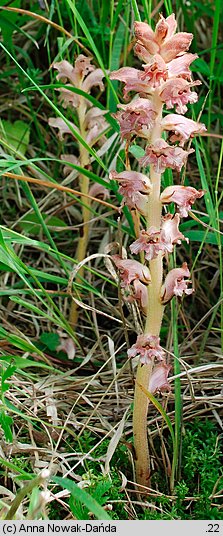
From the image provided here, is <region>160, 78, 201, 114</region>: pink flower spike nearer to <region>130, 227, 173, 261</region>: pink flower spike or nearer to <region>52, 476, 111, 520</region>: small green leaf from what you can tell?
<region>130, 227, 173, 261</region>: pink flower spike

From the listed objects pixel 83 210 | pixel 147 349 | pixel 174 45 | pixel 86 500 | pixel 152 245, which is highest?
pixel 174 45

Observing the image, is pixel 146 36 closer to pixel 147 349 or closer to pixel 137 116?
pixel 137 116

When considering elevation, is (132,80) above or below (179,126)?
above

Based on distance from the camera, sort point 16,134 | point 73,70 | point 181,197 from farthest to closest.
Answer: point 16,134
point 73,70
point 181,197

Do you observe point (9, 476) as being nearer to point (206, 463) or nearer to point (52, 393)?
point (52, 393)

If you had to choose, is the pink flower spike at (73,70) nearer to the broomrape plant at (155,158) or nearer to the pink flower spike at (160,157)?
the broomrape plant at (155,158)

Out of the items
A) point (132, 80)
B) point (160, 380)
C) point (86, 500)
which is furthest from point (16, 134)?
point (86, 500)

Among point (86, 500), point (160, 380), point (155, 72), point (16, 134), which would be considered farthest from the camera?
point (16, 134)
